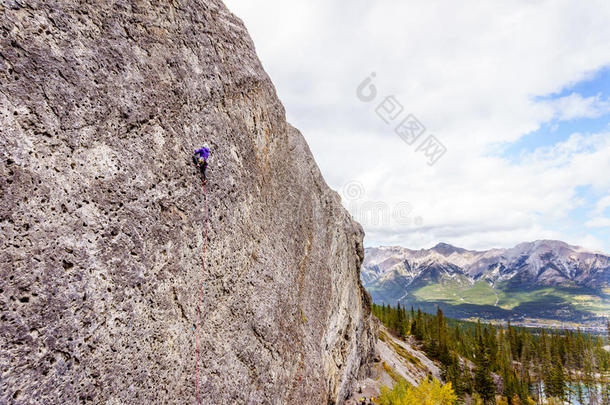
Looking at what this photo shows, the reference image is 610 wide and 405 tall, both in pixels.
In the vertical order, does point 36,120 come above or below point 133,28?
below

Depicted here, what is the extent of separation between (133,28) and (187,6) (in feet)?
11.9

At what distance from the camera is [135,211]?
10805mm

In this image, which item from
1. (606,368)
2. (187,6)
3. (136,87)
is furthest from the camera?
(606,368)

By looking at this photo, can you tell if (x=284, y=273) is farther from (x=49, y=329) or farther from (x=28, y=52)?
(x=28, y=52)

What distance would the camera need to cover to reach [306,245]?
24125 millimetres

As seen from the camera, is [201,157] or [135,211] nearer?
[135,211]

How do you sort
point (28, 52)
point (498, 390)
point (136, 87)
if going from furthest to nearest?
point (498, 390) → point (136, 87) → point (28, 52)

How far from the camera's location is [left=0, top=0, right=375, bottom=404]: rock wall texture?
812 centimetres

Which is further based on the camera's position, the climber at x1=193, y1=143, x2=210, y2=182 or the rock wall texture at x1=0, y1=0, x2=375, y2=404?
the climber at x1=193, y1=143, x2=210, y2=182

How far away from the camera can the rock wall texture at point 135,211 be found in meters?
8.12

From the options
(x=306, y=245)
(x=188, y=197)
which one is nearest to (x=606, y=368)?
(x=306, y=245)

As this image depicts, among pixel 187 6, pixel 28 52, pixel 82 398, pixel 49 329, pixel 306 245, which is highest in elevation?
pixel 187 6

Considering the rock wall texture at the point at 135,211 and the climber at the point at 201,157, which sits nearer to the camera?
the rock wall texture at the point at 135,211

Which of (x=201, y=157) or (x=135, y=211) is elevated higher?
(x=201, y=157)
